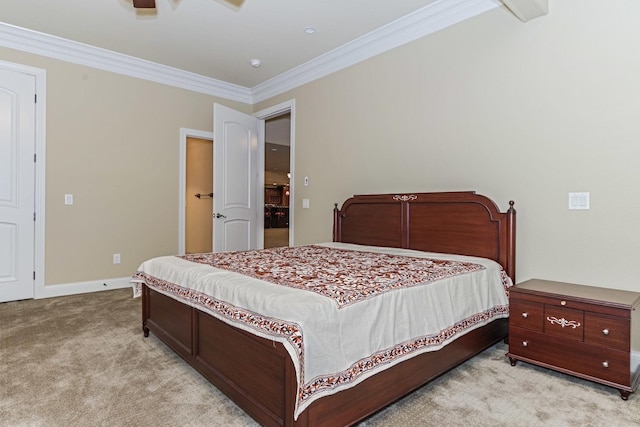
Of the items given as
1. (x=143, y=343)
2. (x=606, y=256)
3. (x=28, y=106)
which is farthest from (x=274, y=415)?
(x=28, y=106)

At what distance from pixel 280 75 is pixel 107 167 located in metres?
2.38

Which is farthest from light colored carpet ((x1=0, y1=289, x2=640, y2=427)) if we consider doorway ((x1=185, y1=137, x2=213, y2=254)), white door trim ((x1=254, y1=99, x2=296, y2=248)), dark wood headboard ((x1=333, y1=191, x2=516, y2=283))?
doorway ((x1=185, y1=137, x2=213, y2=254))

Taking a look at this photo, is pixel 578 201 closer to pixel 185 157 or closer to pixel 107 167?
pixel 185 157

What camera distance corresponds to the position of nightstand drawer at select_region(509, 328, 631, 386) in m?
1.91

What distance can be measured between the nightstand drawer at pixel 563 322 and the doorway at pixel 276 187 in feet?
22.0

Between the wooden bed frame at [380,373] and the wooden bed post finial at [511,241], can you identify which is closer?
the wooden bed frame at [380,373]

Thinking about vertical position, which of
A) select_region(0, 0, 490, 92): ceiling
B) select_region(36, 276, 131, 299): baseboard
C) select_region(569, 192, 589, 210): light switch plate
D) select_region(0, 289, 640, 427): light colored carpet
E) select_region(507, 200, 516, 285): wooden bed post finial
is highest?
select_region(0, 0, 490, 92): ceiling

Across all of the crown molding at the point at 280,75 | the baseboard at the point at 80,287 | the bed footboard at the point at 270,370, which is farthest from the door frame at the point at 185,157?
the bed footboard at the point at 270,370

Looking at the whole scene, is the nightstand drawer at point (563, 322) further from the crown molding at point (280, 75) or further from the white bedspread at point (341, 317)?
the crown molding at point (280, 75)

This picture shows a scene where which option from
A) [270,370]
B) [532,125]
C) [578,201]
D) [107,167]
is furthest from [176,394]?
[107,167]

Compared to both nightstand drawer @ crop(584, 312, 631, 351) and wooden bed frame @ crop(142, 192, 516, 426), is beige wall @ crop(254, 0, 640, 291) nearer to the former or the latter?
wooden bed frame @ crop(142, 192, 516, 426)

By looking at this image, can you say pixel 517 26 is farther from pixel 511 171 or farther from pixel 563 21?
pixel 511 171

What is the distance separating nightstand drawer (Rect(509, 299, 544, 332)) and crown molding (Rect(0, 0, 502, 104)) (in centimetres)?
228

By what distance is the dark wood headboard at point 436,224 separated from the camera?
2734 millimetres
